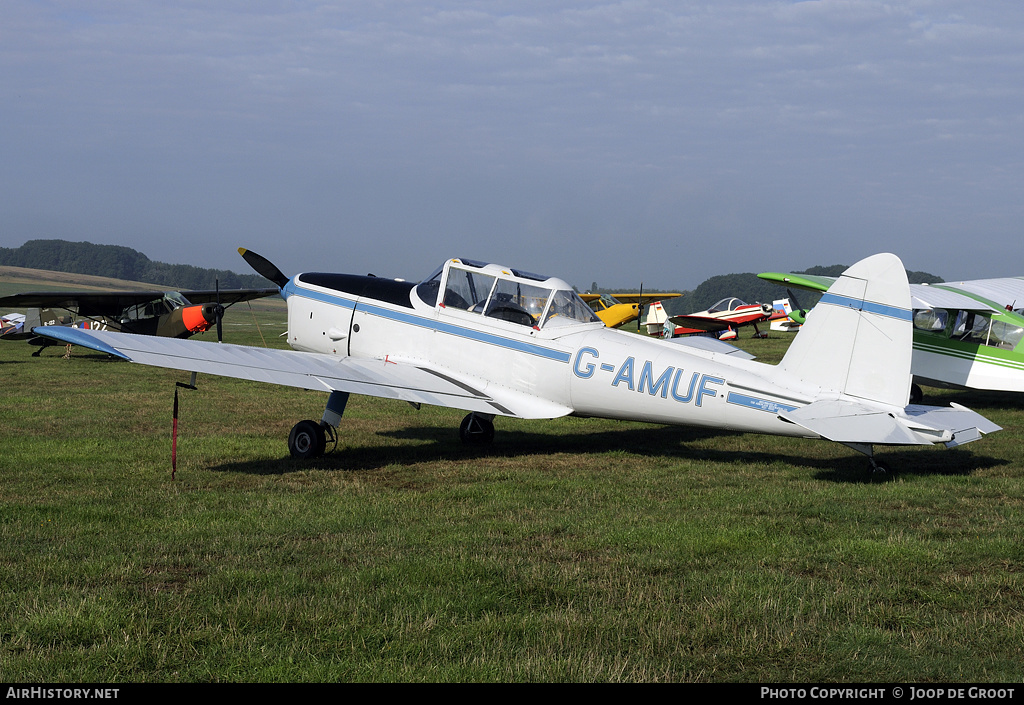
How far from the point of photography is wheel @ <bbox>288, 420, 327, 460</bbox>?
370 inches

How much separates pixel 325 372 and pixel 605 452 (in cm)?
357

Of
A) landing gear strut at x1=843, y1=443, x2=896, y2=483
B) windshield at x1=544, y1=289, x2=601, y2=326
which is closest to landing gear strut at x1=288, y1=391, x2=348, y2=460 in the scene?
windshield at x1=544, y1=289, x2=601, y2=326

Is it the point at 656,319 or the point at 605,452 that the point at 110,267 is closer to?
the point at 656,319

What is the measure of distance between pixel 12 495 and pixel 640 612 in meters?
5.82

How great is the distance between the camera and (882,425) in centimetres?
723

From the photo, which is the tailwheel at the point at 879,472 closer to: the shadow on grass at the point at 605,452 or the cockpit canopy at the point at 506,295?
the shadow on grass at the point at 605,452

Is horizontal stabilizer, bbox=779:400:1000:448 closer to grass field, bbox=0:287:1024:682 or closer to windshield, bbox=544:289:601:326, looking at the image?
grass field, bbox=0:287:1024:682

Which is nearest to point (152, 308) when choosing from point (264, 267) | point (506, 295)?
point (264, 267)

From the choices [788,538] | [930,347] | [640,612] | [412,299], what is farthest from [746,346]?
[640,612]

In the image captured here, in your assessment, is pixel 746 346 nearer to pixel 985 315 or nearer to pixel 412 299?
pixel 985 315

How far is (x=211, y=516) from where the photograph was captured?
21.1ft

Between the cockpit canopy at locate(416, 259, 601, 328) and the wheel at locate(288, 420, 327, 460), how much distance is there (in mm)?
2171

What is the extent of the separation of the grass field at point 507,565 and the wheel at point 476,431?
3.04 ft

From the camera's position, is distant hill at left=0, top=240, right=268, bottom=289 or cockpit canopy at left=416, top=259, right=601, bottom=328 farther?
distant hill at left=0, top=240, right=268, bottom=289
